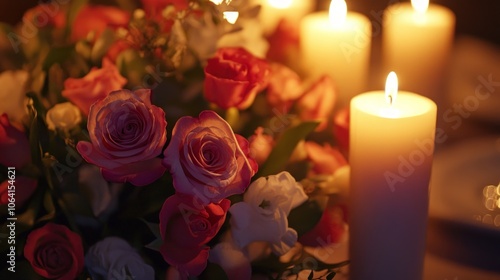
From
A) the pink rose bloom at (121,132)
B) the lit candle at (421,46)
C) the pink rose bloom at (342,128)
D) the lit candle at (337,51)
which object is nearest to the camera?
the pink rose bloom at (121,132)

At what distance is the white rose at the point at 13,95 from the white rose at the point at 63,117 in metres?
0.04

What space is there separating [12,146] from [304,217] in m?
0.31

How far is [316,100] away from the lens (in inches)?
32.9

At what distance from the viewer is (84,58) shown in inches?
31.3

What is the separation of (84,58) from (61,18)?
11 cm

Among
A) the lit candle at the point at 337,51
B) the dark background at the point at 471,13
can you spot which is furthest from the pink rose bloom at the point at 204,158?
the dark background at the point at 471,13

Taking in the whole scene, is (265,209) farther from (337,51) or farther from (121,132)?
(337,51)

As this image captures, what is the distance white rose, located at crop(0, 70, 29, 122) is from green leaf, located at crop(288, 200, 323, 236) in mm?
300

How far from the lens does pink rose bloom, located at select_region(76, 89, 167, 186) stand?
0.63m

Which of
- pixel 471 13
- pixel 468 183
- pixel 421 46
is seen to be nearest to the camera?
pixel 468 183

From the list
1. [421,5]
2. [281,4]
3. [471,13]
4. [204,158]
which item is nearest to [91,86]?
[204,158]

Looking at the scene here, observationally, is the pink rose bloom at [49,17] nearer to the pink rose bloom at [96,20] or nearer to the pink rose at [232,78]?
the pink rose bloom at [96,20]

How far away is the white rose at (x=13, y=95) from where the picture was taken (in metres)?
0.74

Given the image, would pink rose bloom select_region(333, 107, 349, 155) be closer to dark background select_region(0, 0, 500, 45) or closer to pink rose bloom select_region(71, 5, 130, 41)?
pink rose bloom select_region(71, 5, 130, 41)
